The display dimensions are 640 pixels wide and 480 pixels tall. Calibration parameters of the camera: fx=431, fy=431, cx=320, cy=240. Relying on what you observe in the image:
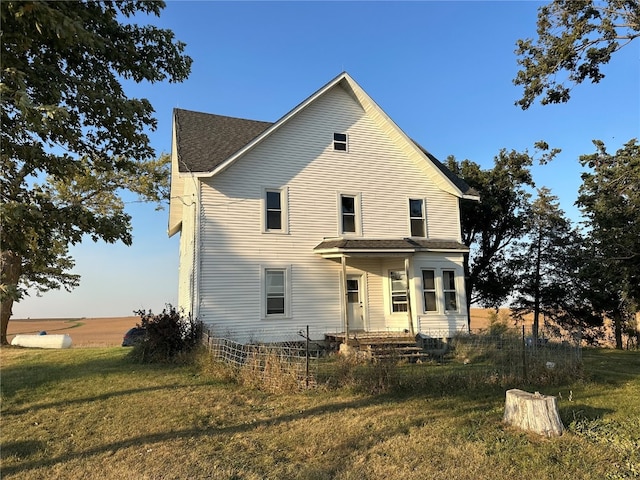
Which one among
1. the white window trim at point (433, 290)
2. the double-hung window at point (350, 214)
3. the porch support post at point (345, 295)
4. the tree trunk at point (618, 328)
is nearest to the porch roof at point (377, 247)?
the porch support post at point (345, 295)

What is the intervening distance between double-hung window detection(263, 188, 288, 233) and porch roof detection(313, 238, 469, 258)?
1.49m

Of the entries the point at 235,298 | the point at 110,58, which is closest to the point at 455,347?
the point at 235,298

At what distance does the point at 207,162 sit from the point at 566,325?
20194 mm

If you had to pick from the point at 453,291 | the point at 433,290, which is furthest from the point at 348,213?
the point at 453,291

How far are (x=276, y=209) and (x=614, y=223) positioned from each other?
1476cm

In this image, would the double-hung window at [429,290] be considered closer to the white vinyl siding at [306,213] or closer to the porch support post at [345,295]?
the white vinyl siding at [306,213]

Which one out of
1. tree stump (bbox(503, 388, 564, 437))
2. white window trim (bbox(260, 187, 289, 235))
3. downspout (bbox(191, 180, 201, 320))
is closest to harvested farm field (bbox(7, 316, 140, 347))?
downspout (bbox(191, 180, 201, 320))

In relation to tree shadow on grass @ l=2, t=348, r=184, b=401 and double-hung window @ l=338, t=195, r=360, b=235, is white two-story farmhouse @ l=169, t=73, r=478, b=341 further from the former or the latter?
tree shadow on grass @ l=2, t=348, r=184, b=401

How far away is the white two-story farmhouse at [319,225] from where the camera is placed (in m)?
14.2

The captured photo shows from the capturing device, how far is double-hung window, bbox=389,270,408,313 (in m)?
16.0

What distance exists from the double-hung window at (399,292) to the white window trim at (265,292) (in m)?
3.92

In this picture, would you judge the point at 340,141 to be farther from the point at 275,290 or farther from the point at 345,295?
the point at 275,290

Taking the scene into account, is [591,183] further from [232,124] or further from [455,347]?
[232,124]

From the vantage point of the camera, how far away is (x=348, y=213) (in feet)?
53.1
